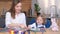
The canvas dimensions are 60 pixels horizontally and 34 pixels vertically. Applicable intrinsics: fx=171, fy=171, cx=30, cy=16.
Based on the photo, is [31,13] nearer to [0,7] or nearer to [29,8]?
[29,8]

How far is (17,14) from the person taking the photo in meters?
2.11

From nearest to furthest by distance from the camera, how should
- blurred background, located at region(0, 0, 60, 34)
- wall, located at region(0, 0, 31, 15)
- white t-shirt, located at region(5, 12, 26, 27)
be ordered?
white t-shirt, located at region(5, 12, 26, 27)
blurred background, located at region(0, 0, 60, 34)
wall, located at region(0, 0, 31, 15)

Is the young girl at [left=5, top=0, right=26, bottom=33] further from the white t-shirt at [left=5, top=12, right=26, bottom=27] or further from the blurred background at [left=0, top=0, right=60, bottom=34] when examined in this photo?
the blurred background at [left=0, top=0, right=60, bottom=34]

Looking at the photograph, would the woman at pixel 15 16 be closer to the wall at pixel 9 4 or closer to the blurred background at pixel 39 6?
the blurred background at pixel 39 6

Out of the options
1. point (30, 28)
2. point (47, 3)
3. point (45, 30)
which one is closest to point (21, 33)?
point (30, 28)

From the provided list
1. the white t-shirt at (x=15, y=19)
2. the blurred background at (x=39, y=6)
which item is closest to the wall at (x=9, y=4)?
the blurred background at (x=39, y=6)

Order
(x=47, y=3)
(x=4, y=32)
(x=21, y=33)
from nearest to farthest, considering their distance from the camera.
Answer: (x=21, y=33), (x=4, y=32), (x=47, y=3)

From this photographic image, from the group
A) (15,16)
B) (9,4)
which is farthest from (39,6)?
(15,16)

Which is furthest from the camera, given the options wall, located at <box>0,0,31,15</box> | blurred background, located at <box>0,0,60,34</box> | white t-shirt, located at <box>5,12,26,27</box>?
wall, located at <box>0,0,31,15</box>

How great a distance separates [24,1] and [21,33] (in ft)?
7.81

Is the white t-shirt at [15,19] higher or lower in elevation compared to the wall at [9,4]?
lower

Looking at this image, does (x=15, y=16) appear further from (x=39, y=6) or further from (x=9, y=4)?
(x=9, y=4)

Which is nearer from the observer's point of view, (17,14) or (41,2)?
(17,14)

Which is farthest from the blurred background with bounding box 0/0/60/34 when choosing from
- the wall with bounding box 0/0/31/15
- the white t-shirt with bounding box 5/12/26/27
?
the white t-shirt with bounding box 5/12/26/27
